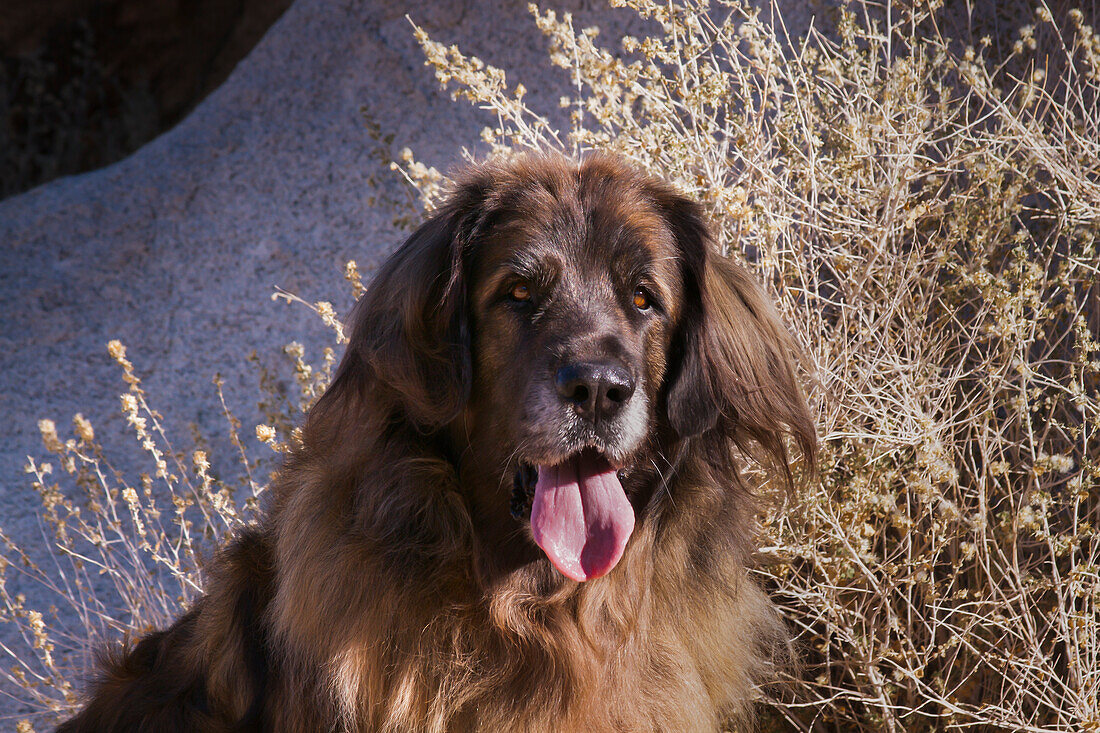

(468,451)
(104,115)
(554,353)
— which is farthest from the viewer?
(104,115)

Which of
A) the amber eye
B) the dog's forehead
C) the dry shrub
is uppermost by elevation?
Result: the dog's forehead

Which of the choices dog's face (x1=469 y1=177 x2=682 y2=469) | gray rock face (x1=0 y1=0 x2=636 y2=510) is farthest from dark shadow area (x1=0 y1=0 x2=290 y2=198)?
dog's face (x1=469 y1=177 x2=682 y2=469)

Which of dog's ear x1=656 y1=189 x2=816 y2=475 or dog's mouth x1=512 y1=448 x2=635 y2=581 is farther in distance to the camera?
dog's ear x1=656 y1=189 x2=816 y2=475

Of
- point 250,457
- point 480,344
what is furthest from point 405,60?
point 480,344

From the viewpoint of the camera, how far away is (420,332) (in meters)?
2.67

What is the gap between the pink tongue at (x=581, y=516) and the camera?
257cm

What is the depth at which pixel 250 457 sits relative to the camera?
6.19 m

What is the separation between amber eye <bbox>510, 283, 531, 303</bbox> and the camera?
8.87 ft

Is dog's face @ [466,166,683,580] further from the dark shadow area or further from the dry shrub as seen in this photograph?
the dark shadow area

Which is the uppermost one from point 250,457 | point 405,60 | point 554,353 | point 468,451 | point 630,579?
point 405,60

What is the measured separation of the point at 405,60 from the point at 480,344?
4884mm

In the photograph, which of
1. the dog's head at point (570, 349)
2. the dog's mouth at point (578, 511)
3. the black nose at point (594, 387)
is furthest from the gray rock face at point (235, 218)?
the black nose at point (594, 387)

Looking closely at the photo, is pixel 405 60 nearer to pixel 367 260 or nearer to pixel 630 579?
pixel 367 260

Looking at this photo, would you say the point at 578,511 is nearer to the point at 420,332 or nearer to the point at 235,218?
the point at 420,332
